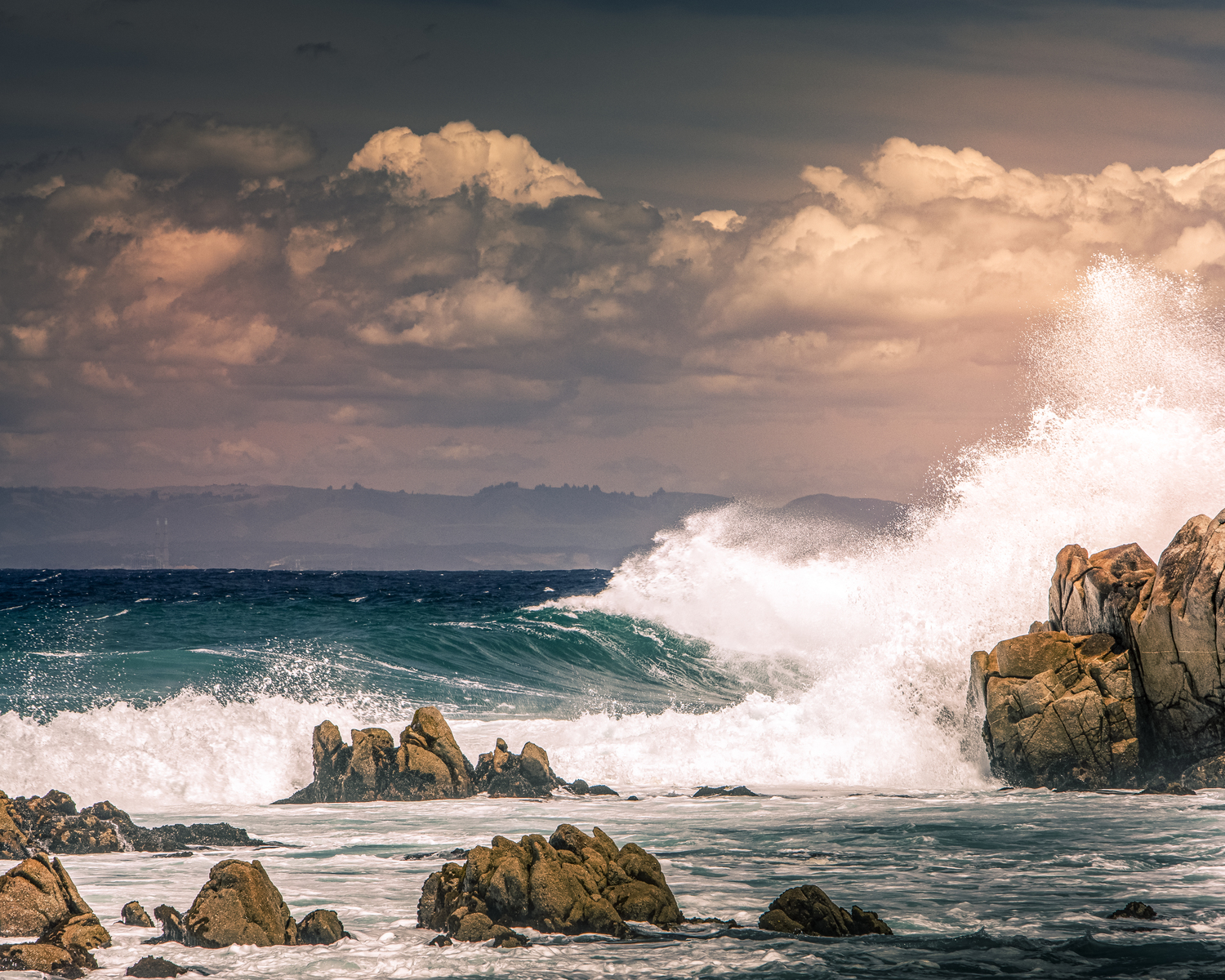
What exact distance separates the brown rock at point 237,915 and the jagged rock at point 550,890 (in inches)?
53.8

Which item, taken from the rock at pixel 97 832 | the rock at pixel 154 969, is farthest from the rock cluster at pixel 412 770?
the rock at pixel 154 969

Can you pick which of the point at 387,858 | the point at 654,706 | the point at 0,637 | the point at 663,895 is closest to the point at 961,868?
the point at 663,895

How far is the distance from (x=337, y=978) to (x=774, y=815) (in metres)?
9.12

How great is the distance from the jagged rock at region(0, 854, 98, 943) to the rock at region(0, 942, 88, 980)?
53 cm

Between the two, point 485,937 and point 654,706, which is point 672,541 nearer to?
point 654,706

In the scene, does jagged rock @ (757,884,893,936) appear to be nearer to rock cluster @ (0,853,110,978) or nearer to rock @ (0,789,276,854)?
rock cluster @ (0,853,110,978)

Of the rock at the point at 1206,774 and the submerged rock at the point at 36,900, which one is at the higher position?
the submerged rock at the point at 36,900

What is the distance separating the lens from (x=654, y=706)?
30.6 metres

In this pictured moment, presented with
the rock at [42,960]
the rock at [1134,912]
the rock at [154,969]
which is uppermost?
the rock at [42,960]

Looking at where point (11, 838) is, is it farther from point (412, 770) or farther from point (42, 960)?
point (412, 770)

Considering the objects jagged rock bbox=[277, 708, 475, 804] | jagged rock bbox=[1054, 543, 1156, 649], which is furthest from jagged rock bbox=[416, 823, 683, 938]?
jagged rock bbox=[1054, 543, 1156, 649]

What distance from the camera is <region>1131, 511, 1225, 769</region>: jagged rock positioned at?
16.9 meters

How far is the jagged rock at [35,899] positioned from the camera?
10.2 m

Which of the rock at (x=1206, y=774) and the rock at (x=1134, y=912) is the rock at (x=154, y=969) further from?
the rock at (x=1206, y=774)
